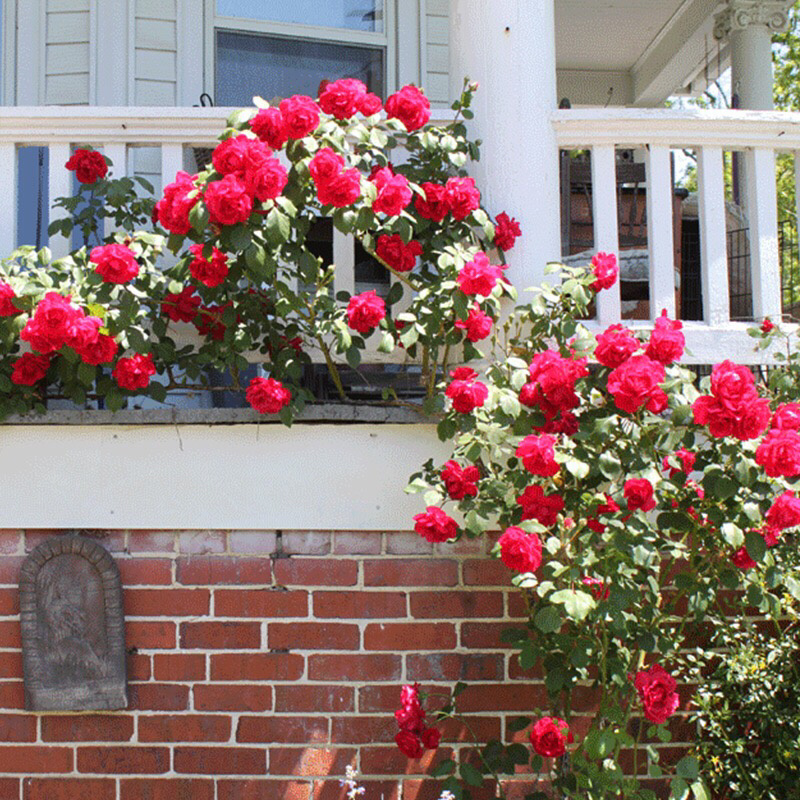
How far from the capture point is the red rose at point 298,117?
2816 millimetres

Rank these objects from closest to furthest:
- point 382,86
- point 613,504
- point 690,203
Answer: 1. point 613,504
2. point 690,203
3. point 382,86

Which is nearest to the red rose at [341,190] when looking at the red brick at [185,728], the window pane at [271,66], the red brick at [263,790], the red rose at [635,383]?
the red rose at [635,383]

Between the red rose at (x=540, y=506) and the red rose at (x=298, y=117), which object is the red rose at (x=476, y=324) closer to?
the red rose at (x=540, y=506)

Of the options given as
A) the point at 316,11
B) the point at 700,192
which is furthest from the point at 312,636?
the point at 316,11

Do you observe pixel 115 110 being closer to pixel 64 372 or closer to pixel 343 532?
pixel 64 372

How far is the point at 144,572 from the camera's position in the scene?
3230 mm

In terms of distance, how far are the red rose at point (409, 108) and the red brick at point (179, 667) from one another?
173 cm

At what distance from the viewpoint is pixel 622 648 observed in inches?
117

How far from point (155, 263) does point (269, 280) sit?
1.89 ft

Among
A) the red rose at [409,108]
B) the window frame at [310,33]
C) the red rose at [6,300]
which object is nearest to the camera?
the red rose at [6,300]

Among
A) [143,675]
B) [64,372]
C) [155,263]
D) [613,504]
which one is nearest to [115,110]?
[155,263]

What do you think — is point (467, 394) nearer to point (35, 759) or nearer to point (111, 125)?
point (111, 125)

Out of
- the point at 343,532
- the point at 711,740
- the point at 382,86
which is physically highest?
the point at 382,86

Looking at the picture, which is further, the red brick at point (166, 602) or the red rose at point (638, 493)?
the red brick at point (166, 602)
